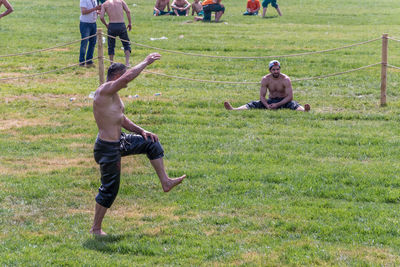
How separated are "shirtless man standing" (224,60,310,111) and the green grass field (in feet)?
0.90

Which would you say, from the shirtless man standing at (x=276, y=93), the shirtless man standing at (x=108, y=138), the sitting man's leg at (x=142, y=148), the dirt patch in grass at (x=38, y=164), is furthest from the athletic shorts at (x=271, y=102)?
the shirtless man standing at (x=108, y=138)

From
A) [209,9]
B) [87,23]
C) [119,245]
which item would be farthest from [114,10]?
[119,245]

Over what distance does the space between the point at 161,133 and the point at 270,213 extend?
13.7ft

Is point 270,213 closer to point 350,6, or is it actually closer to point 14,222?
point 14,222

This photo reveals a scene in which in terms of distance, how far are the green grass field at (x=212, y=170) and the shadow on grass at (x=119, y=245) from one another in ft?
0.05

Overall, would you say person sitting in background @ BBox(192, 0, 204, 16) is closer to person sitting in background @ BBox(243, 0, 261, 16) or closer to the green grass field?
person sitting in background @ BBox(243, 0, 261, 16)

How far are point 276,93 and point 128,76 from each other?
6.75 meters

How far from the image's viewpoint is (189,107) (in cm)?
1348

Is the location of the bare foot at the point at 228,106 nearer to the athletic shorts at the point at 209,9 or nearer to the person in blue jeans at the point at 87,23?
the person in blue jeans at the point at 87,23

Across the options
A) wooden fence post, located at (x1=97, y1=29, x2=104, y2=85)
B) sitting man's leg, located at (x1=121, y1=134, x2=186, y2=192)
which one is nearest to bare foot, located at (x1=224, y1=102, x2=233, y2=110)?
wooden fence post, located at (x1=97, y1=29, x2=104, y2=85)

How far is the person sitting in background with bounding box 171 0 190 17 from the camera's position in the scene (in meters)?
27.2

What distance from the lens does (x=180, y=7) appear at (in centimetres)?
2742

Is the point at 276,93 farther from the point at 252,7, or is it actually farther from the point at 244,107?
the point at 252,7

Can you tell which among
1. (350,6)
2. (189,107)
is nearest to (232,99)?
(189,107)
